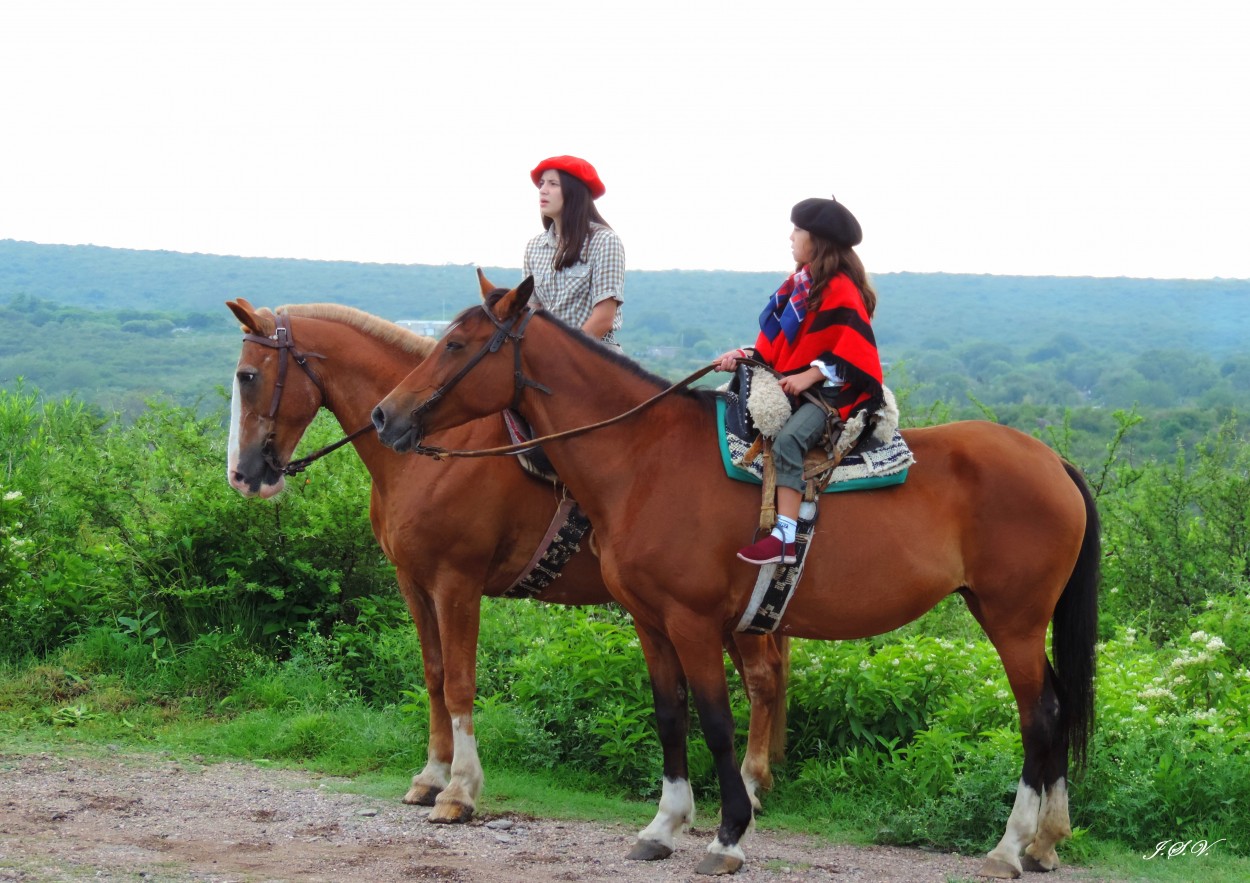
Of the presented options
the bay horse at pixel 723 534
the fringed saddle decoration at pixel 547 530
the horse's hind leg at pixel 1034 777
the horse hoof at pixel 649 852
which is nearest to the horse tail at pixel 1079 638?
the bay horse at pixel 723 534

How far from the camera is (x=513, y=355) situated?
17.3 ft

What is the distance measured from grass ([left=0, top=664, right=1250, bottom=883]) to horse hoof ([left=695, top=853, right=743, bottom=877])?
823 millimetres

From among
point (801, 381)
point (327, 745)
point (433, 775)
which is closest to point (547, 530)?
point (433, 775)

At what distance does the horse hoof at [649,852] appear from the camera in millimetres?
5309

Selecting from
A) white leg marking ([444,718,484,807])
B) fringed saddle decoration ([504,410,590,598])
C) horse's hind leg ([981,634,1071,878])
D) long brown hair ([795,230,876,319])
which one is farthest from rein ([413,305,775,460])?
horse's hind leg ([981,634,1071,878])

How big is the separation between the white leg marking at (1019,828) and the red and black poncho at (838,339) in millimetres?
1789

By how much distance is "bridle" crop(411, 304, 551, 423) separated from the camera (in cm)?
518

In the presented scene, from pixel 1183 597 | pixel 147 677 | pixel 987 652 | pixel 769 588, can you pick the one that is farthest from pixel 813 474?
pixel 1183 597

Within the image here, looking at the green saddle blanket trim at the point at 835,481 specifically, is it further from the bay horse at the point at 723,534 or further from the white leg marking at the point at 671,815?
the white leg marking at the point at 671,815

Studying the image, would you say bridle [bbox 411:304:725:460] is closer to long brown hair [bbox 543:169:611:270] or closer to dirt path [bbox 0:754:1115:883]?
long brown hair [bbox 543:169:611:270]

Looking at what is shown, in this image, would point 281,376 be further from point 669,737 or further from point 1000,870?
point 1000,870

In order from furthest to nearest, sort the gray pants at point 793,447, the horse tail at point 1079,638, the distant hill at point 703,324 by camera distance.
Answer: the distant hill at point 703,324, the horse tail at point 1079,638, the gray pants at point 793,447

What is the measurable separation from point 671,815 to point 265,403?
272 centimetres
